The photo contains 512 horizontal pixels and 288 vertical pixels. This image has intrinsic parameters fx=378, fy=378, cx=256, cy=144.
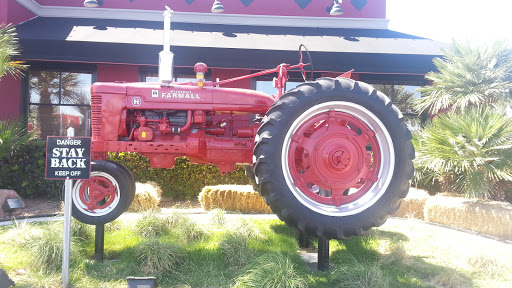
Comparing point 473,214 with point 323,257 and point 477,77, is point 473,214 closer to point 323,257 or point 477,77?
point 477,77

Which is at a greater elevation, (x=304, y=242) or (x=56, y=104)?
(x=56, y=104)

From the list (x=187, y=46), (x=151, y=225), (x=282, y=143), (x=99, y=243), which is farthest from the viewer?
(x=187, y=46)

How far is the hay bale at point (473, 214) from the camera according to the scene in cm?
488

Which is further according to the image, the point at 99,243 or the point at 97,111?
the point at 99,243

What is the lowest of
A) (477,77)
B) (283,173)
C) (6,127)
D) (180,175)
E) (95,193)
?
(180,175)

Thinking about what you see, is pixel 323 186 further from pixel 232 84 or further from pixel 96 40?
pixel 96 40

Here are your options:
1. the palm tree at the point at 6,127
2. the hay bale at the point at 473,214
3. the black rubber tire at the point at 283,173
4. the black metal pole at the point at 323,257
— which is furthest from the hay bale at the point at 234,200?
the black rubber tire at the point at 283,173

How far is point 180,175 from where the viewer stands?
24.0 feet

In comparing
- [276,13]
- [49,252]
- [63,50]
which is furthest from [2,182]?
[276,13]

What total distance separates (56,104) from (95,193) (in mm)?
6049

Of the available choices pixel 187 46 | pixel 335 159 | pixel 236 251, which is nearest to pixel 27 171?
pixel 187 46

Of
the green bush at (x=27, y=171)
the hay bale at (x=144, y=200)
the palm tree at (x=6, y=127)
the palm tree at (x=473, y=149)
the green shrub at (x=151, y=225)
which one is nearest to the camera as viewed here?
the green shrub at (x=151, y=225)

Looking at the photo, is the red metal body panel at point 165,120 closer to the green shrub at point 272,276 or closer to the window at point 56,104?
the green shrub at point 272,276

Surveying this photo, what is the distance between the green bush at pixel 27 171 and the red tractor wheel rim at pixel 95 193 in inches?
155
